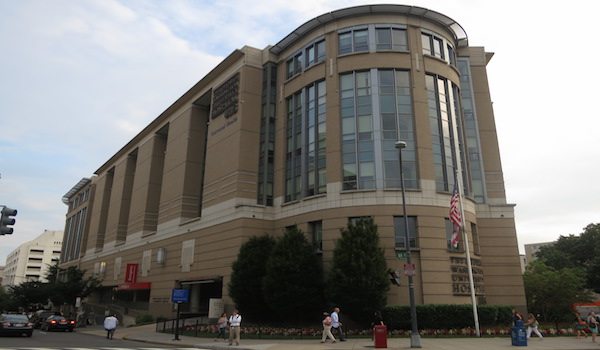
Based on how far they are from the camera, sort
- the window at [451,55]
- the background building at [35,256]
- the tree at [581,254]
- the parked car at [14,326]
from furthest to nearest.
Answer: the background building at [35,256] → the tree at [581,254] → the window at [451,55] → the parked car at [14,326]

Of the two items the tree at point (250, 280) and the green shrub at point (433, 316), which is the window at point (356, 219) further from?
the tree at point (250, 280)

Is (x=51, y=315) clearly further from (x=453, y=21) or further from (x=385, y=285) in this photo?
(x=453, y=21)

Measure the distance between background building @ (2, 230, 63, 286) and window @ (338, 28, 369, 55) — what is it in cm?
16913

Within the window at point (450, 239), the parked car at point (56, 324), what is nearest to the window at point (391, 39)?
the window at point (450, 239)

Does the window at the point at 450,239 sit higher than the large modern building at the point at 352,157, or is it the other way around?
the large modern building at the point at 352,157

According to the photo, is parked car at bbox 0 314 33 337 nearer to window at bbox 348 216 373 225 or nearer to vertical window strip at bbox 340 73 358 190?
window at bbox 348 216 373 225

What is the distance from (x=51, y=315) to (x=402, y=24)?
39.0 metres

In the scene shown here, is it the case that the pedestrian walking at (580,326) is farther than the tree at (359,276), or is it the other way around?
the tree at (359,276)

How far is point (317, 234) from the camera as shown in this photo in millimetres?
34656

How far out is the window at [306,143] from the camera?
118 feet

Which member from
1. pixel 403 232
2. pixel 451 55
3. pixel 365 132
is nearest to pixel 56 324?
pixel 403 232

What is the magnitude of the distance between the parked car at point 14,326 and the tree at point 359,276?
19240 mm

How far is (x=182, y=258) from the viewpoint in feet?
146

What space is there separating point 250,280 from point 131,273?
88.7 feet
